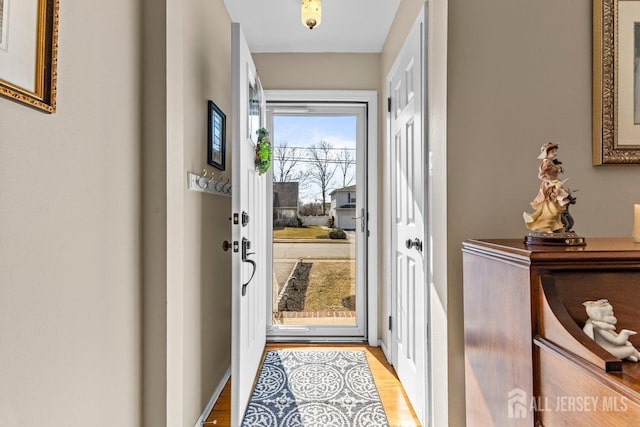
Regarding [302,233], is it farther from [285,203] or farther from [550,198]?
[550,198]

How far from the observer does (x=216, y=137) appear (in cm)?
215

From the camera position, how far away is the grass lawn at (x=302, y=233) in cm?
319

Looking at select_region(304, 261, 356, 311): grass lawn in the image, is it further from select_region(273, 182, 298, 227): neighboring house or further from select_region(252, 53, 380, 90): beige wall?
select_region(252, 53, 380, 90): beige wall

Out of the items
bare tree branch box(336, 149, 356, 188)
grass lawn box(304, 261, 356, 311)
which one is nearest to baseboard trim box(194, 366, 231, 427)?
grass lawn box(304, 261, 356, 311)

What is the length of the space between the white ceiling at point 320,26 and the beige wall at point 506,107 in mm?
1123

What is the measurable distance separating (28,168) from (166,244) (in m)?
0.55

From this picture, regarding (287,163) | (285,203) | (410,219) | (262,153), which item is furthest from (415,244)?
(287,163)

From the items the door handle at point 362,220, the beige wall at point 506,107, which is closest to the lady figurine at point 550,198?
the beige wall at point 506,107

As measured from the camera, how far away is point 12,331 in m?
0.77

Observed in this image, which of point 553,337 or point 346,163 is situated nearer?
point 553,337

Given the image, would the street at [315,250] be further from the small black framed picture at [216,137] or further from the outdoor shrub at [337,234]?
the small black framed picture at [216,137]

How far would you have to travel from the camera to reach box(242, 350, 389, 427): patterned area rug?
197 centimetres

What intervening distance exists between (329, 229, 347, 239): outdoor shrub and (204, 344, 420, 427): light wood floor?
0.96 metres

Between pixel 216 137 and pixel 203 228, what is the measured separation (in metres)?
0.56
